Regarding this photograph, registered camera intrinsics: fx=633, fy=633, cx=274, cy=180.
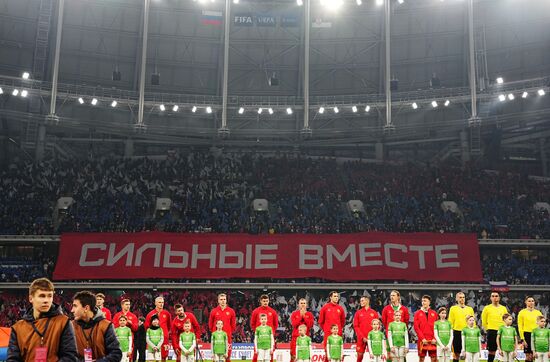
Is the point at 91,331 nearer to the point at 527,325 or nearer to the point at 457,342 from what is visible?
the point at 457,342

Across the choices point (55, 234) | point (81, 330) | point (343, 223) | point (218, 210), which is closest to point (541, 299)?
point (343, 223)

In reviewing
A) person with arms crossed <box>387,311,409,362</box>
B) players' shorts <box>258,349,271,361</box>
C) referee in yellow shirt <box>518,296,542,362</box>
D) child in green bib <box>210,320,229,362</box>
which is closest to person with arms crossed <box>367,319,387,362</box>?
person with arms crossed <box>387,311,409,362</box>

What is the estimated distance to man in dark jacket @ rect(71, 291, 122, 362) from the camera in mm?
7551

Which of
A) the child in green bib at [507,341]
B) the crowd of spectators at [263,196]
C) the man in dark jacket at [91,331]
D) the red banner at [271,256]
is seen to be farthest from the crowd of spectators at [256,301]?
the man in dark jacket at [91,331]

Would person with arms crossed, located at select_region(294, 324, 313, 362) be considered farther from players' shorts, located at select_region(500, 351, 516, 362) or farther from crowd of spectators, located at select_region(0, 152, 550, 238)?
crowd of spectators, located at select_region(0, 152, 550, 238)

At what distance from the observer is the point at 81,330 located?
764 cm

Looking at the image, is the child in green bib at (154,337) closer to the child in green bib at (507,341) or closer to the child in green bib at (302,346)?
the child in green bib at (302,346)

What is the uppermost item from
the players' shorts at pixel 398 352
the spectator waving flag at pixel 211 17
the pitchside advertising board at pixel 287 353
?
the spectator waving flag at pixel 211 17

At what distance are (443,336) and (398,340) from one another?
51.8 inches

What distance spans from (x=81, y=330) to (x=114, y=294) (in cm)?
3241

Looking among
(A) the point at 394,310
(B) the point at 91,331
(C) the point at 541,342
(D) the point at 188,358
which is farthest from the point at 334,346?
(B) the point at 91,331

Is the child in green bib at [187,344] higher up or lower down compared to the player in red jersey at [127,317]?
lower down

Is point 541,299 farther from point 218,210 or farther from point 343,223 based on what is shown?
point 218,210

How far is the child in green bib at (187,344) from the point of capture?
18.0 metres
